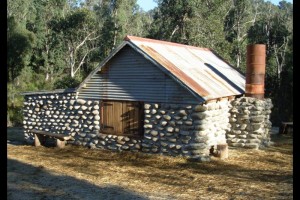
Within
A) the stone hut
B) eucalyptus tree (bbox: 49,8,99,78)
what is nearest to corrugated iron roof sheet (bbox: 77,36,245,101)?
the stone hut

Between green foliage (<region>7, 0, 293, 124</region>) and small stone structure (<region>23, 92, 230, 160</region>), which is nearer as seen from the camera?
small stone structure (<region>23, 92, 230, 160</region>)

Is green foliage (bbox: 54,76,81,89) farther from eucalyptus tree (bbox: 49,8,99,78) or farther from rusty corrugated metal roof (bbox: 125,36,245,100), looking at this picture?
rusty corrugated metal roof (bbox: 125,36,245,100)

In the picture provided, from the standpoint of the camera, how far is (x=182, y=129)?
1288cm

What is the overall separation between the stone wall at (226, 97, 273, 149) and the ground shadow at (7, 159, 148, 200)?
281 inches

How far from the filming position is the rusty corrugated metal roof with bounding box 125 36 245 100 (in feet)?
42.6

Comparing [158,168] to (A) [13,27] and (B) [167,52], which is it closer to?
(B) [167,52]

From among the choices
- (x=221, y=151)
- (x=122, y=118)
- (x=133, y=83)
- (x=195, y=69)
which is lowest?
(x=221, y=151)

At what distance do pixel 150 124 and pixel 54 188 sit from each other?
15.7ft

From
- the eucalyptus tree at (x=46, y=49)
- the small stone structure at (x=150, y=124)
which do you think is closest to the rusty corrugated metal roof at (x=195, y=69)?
the small stone structure at (x=150, y=124)

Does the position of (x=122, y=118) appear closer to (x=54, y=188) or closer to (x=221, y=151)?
(x=221, y=151)

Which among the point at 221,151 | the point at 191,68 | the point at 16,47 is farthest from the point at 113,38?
the point at 221,151

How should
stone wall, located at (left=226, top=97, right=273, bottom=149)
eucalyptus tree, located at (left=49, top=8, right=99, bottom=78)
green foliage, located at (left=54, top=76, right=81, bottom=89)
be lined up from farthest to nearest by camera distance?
1. eucalyptus tree, located at (left=49, top=8, right=99, bottom=78)
2. green foliage, located at (left=54, top=76, right=81, bottom=89)
3. stone wall, located at (left=226, top=97, right=273, bottom=149)

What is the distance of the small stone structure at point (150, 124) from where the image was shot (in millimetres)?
12711

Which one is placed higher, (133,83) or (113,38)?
(113,38)
